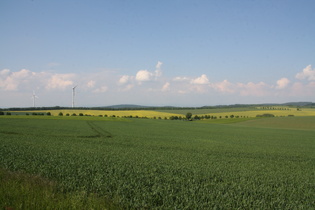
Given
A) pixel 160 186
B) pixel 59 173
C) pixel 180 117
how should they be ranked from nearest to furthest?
pixel 160 186
pixel 59 173
pixel 180 117

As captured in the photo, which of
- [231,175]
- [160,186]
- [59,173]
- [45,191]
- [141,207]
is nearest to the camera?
[141,207]

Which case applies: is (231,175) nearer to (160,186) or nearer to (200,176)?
(200,176)

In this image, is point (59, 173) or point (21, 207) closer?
point (21, 207)

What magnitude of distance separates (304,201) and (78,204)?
715 cm

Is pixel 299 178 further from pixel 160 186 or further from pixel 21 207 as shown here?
pixel 21 207

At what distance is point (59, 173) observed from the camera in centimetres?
984

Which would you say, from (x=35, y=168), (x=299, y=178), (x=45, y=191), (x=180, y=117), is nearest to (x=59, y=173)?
(x=35, y=168)

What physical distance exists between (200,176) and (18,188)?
6798 mm

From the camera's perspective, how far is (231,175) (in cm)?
1052

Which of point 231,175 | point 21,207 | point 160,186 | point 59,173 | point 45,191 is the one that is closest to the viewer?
point 21,207

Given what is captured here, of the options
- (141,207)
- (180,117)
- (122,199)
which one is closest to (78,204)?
(122,199)

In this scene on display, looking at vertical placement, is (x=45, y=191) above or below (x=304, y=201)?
above

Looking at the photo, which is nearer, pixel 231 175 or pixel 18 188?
pixel 18 188

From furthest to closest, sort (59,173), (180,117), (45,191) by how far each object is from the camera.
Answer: (180,117) < (59,173) < (45,191)
